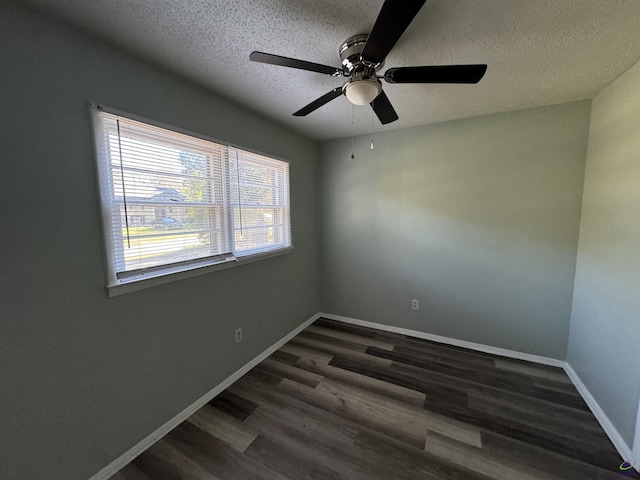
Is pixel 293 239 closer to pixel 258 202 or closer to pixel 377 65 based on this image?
pixel 258 202

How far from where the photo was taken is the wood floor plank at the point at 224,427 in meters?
1.53

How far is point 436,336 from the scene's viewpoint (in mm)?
2699

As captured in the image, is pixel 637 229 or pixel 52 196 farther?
pixel 637 229

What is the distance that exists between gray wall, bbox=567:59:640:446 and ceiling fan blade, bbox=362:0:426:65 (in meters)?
1.76

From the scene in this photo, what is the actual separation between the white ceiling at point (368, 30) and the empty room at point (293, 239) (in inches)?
0.5

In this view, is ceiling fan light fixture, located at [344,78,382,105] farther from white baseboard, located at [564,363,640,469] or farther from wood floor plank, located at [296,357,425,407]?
white baseboard, located at [564,363,640,469]

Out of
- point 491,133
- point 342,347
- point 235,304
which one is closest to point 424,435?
point 342,347

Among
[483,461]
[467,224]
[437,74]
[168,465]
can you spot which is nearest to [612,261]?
[467,224]

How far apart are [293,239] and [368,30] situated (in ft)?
6.71

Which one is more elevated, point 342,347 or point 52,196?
point 52,196

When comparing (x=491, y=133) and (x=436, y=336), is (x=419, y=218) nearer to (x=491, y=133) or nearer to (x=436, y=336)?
(x=491, y=133)

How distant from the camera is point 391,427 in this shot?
1.61 m

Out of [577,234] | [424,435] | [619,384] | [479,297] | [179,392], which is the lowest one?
[424,435]

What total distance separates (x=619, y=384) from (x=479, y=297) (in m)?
1.05
